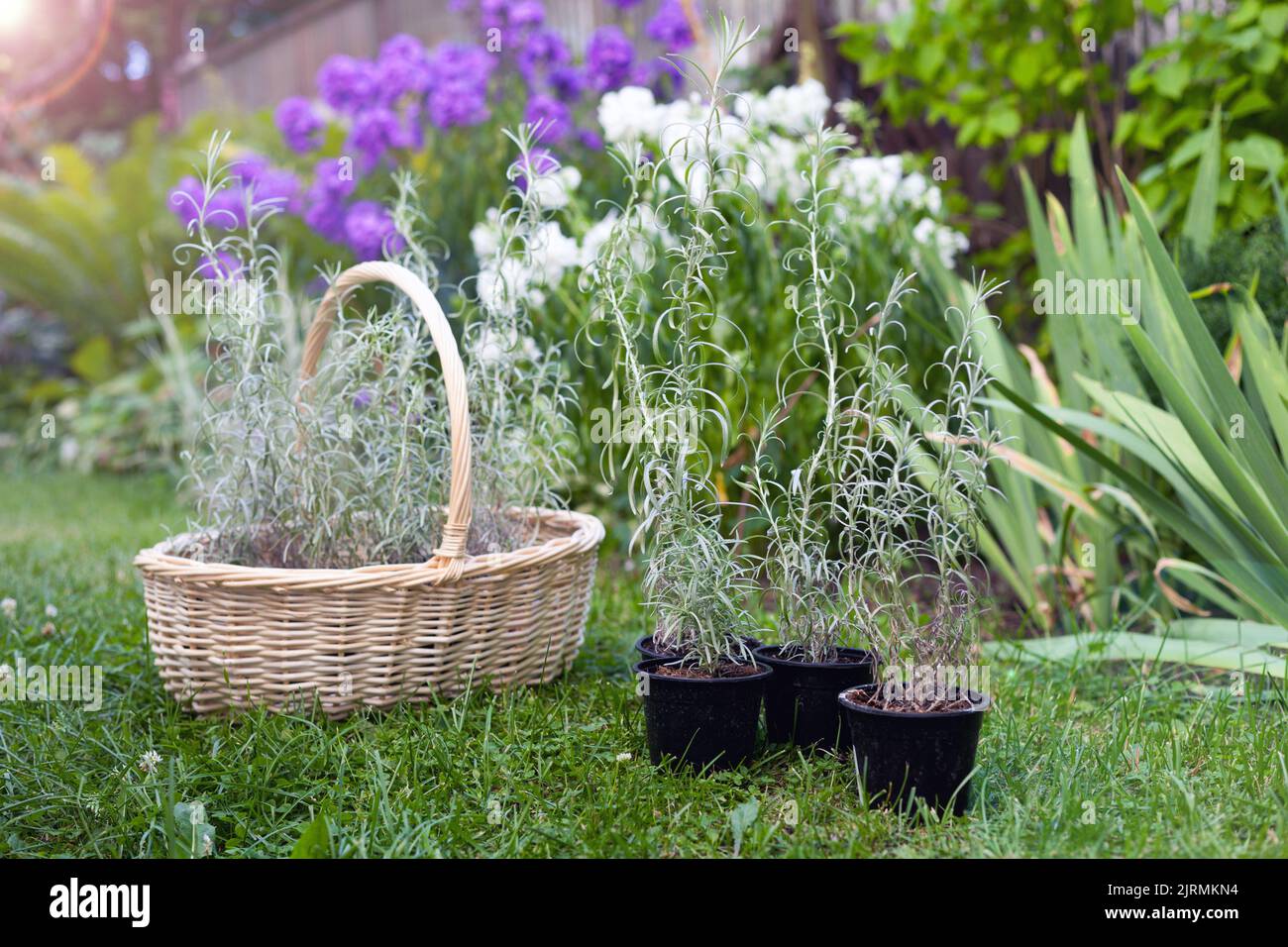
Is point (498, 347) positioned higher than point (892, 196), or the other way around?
point (892, 196)

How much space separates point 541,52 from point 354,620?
258 cm

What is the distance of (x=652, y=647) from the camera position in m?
1.80

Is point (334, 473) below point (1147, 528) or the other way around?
the other way around

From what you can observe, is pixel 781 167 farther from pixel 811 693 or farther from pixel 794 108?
pixel 811 693

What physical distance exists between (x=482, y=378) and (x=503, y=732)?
2.57ft

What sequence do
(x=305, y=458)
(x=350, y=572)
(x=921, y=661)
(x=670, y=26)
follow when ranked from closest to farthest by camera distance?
1. (x=921, y=661)
2. (x=350, y=572)
3. (x=305, y=458)
4. (x=670, y=26)

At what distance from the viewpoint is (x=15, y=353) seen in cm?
709

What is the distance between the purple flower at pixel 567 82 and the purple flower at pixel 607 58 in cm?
5

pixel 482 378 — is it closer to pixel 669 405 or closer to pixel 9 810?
pixel 669 405

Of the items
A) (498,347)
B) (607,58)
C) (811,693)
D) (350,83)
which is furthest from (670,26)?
(811,693)

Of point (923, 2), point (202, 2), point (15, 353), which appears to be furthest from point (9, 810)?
point (202, 2)

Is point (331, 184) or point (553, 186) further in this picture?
point (331, 184)

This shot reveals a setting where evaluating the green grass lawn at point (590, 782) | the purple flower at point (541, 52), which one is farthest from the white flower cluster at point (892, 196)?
the green grass lawn at point (590, 782)

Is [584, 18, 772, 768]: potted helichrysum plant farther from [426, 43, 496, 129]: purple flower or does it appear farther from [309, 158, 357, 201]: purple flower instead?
[309, 158, 357, 201]: purple flower
